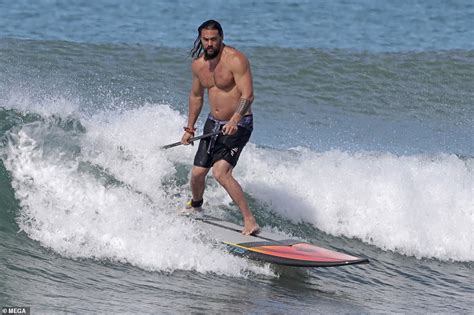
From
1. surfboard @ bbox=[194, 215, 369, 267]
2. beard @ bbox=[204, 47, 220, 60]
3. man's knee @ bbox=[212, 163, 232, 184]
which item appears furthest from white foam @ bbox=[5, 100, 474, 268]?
beard @ bbox=[204, 47, 220, 60]

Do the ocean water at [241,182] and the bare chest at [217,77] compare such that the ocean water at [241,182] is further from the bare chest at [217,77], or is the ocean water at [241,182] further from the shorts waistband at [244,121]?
the bare chest at [217,77]

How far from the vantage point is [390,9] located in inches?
994

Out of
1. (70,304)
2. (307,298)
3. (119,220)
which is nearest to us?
(70,304)

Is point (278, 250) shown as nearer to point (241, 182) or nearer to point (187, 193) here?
point (187, 193)

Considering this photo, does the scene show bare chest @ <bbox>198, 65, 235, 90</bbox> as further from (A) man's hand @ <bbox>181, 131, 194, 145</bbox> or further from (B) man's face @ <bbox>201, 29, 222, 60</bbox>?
(A) man's hand @ <bbox>181, 131, 194, 145</bbox>

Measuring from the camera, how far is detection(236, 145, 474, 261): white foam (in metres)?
9.87

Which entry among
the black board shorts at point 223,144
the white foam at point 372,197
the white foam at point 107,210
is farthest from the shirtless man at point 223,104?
the white foam at point 372,197

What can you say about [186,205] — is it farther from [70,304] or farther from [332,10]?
[332,10]

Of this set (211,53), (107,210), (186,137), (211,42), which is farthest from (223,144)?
(107,210)

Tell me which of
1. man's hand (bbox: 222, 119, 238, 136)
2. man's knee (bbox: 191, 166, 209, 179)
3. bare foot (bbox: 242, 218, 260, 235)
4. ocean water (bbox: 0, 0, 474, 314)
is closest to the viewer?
ocean water (bbox: 0, 0, 474, 314)

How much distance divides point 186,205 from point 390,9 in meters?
18.0

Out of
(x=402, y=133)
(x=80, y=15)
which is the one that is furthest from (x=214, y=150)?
(x=80, y=15)

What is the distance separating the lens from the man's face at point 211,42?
751 centimetres

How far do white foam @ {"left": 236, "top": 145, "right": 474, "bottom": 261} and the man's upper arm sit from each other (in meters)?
2.50
